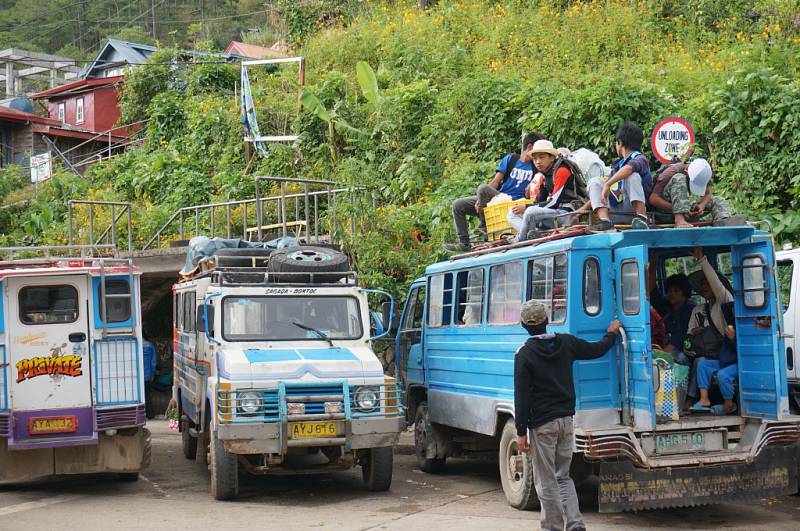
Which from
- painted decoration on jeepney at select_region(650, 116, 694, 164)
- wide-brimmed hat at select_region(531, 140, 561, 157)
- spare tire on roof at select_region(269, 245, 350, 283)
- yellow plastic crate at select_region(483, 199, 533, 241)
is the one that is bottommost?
spare tire on roof at select_region(269, 245, 350, 283)

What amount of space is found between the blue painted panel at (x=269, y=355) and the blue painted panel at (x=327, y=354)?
0.11 metres

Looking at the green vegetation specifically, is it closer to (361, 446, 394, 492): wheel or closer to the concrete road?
the concrete road

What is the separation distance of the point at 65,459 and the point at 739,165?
1048 centimetres

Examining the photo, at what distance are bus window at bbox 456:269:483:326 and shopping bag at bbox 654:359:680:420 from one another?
2.40 meters

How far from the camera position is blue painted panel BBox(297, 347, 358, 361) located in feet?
32.7

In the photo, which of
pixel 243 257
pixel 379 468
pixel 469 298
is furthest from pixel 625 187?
pixel 243 257

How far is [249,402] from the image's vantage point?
9.36 meters

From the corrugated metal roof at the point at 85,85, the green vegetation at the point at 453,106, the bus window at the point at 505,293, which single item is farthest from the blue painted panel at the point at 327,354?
the corrugated metal roof at the point at 85,85

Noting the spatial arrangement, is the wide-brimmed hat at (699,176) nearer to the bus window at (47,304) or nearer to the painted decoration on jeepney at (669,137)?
the painted decoration on jeepney at (669,137)

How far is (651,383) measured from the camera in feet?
25.0

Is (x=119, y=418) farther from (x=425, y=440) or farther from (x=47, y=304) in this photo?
(x=425, y=440)

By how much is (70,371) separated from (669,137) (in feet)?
25.2

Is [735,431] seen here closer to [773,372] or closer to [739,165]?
[773,372]

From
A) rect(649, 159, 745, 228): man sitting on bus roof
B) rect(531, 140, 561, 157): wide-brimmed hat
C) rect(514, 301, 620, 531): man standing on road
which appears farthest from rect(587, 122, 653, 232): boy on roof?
rect(514, 301, 620, 531): man standing on road
